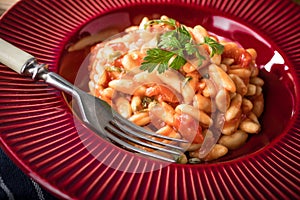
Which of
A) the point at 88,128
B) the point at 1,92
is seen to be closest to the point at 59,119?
the point at 88,128

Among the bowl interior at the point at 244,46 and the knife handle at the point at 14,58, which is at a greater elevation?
the bowl interior at the point at 244,46

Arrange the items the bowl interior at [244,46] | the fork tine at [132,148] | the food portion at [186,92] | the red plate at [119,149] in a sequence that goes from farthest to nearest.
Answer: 1. the bowl interior at [244,46]
2. the food portion at [186,92]
3. the fork tine at [132,148]
4. the red plate at [119,149]

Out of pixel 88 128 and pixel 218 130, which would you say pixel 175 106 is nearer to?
pixel 218 130

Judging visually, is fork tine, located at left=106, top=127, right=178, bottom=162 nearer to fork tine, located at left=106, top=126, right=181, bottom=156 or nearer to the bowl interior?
fork tine, located at left=106, top=126, right=181, bottom=156

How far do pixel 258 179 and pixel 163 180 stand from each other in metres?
0.31

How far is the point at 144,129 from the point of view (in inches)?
56.6

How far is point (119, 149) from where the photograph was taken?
137cm

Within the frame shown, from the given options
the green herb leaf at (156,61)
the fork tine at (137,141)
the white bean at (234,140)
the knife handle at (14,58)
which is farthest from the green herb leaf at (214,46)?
the knife handle at (14,58)

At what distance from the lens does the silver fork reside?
4.63 ft

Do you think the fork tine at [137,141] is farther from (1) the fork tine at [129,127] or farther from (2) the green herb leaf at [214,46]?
(2) the green herb leaf at [214,46]

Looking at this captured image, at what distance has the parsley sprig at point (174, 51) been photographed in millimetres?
1558

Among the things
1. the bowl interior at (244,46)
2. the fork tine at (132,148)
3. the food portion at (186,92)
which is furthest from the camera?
the bowl interior at (244,46)

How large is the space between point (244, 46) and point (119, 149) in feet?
3.04

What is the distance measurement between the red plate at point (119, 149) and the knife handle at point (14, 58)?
4.2 inches
